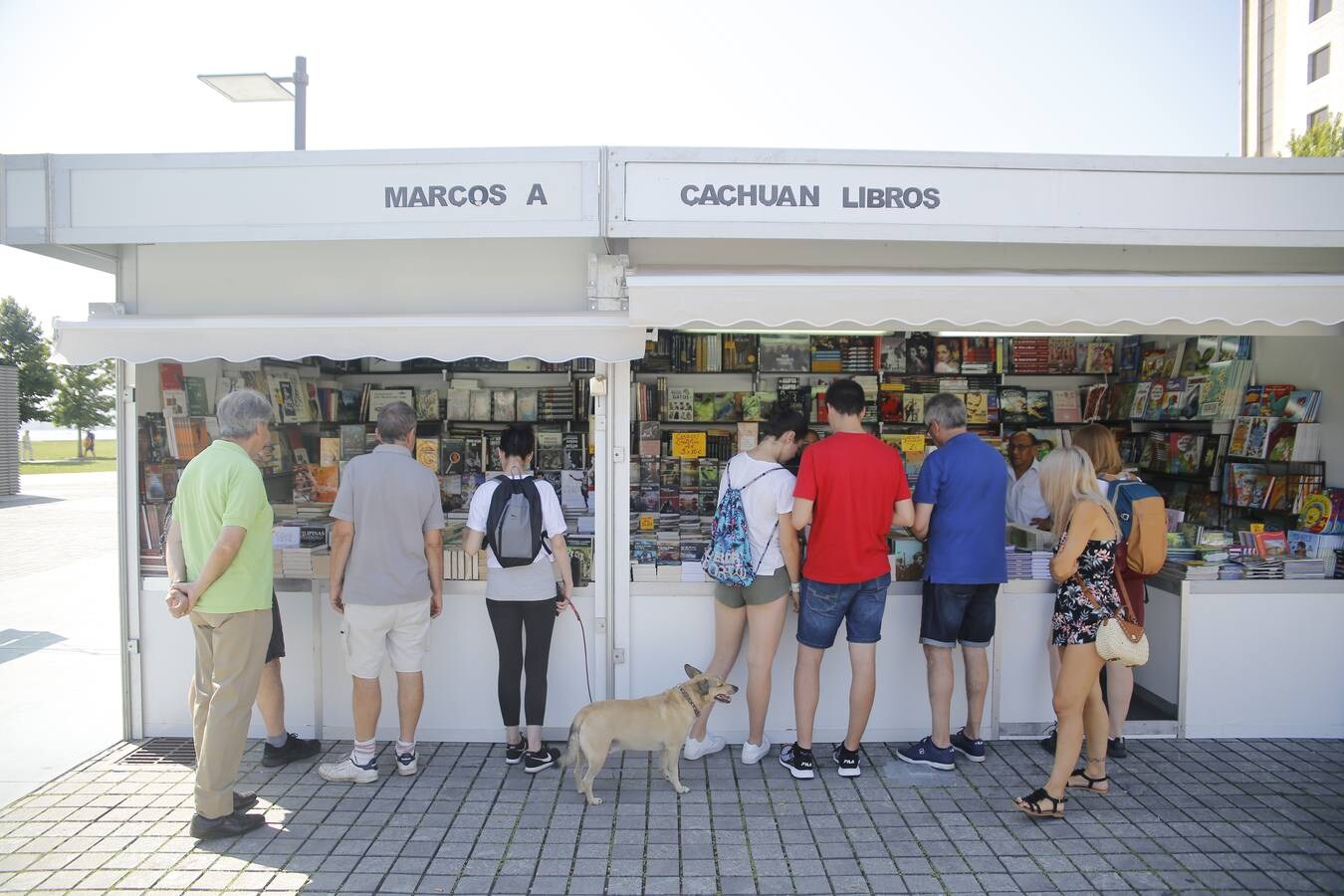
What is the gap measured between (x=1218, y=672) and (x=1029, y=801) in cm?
160

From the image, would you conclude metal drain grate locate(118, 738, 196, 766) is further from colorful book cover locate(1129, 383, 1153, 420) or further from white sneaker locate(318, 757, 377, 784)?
colorful book cover locate(1129, 383, 1153, 420)

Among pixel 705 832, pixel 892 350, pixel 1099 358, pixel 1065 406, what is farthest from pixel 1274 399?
pixel 705 832

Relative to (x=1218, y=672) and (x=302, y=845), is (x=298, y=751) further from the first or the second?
(x=1218, y=672)

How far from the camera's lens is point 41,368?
3106 cm

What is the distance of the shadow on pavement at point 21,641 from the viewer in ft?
17.2

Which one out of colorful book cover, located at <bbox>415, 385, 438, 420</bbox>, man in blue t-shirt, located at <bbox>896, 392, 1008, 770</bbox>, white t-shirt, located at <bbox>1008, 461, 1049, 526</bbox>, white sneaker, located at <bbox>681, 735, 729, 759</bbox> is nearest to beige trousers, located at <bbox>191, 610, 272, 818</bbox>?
white sneaker, located at <bbox>681, 735, 729, 759</bbox>

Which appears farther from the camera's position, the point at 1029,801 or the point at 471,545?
the point at 471,545

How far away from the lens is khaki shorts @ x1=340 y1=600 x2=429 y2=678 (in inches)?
132

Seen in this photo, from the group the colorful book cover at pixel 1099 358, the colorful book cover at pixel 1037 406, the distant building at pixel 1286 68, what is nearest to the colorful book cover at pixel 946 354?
the colorful book cover at pixel 1037 406

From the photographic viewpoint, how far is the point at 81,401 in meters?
34.9

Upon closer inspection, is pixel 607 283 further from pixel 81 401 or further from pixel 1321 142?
pixel 81 401

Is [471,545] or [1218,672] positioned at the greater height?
[471,545]

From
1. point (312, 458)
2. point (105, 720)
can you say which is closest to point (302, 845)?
point (105, 720)

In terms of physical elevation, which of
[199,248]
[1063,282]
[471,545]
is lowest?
[471,545]
